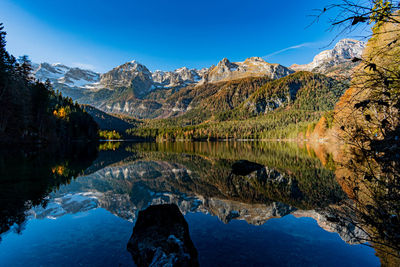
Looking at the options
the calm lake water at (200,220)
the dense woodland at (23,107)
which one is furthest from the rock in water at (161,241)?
the dense woodland at (23,107)

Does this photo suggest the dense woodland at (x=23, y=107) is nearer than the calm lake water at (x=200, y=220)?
No

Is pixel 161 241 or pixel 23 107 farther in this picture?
pixel 23 107

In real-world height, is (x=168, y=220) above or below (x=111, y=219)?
above

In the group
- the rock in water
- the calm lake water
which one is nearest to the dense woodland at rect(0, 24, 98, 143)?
the calm lake water

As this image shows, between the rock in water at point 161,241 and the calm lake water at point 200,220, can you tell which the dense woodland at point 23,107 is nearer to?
the calm lake water at point 200,220

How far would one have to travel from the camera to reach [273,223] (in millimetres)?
10336

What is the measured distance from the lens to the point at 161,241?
682 centimetres

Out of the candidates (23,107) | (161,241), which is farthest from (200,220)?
(23,107)

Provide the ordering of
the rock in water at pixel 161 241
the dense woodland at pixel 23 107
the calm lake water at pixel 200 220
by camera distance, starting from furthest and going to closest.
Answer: the dense woodland at pixel 23 107, the calm lake water at pixel 200 220, the rock in water at pixel 161 241

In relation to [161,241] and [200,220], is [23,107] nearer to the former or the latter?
[200,220]

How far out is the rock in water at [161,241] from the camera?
6.34m

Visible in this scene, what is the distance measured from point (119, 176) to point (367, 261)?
2120cm

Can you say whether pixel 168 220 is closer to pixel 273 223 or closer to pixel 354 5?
pixel 273 223

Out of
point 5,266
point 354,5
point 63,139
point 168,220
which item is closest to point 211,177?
point 168,220
